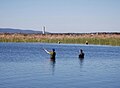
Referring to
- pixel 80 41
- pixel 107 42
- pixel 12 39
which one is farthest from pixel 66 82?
pixel 12 39

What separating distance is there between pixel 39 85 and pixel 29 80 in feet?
8.23

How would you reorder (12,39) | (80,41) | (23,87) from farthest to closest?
(12,39) → (80,41) → (23,87)

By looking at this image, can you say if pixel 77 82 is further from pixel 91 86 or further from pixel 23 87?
pixel 23 87

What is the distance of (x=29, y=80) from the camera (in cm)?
2848

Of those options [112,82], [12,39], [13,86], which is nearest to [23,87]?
[13,86]

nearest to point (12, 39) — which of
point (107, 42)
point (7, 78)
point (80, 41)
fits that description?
point (80, 41)

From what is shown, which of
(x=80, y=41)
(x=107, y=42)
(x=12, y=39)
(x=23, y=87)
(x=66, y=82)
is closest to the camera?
(x=23, y=87)

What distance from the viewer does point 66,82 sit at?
91.8ft

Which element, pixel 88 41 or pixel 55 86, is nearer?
pixel 55 86

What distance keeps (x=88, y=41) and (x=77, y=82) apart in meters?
84.9

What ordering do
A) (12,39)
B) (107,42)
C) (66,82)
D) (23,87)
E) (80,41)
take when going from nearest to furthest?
(23,87) < (66,82) < (107,42) < (80,41) < (12,39)

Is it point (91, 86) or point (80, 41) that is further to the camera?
point (80, 41)

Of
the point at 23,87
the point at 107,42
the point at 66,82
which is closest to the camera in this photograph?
the point at 23,87

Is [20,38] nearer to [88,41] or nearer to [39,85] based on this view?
[88,41]
